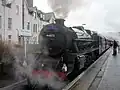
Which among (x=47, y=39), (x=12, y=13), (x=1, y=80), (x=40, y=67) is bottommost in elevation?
(x=1, y=80)

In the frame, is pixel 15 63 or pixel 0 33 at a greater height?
pixel 0 33

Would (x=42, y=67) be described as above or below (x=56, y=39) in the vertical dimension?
below

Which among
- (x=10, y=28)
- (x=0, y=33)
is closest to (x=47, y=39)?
(x=0, y=33)

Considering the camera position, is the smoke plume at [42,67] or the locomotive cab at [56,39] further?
the locomotive cab at [56,39]

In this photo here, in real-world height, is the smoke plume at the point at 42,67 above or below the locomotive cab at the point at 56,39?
below

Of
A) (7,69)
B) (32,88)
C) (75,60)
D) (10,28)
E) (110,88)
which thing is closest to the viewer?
(110,88)

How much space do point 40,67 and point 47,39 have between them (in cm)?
185

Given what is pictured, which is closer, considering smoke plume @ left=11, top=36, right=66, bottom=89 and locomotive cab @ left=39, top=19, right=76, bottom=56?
smoke plume @ left=11, top=36, right=66, bottom=89

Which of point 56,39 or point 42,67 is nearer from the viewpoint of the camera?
point 42,67

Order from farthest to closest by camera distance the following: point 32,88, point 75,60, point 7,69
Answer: point 7,69 < point 75,60 < point 32,88

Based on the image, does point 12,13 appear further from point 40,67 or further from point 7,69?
point 40,67

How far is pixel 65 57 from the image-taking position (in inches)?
467

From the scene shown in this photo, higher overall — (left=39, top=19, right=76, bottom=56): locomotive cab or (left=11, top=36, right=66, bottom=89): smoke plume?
(left=39, top=19, right=76, bottom=56): locomotive cab

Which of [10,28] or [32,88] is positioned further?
[10,28]
